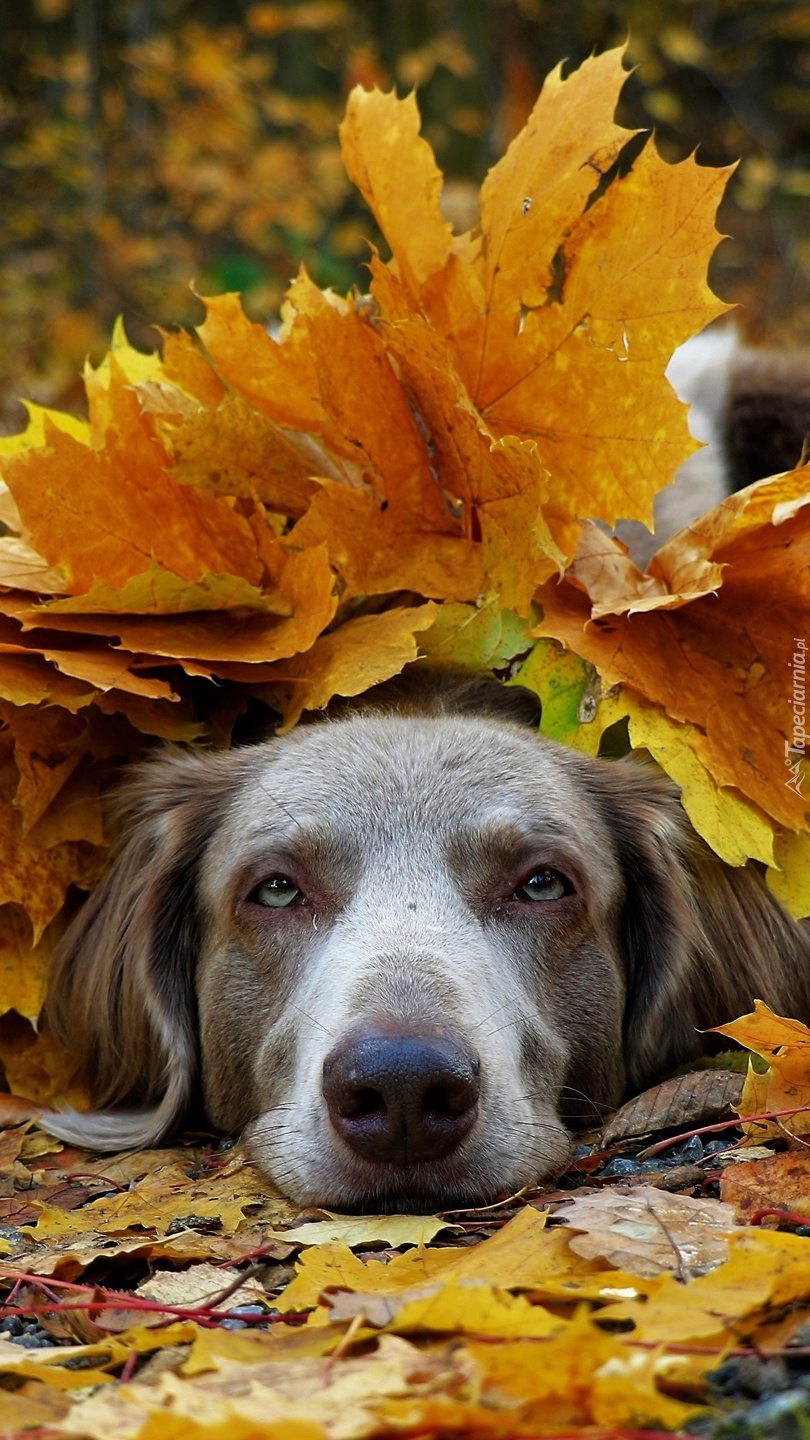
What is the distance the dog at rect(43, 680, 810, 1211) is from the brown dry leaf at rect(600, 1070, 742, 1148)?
118mm

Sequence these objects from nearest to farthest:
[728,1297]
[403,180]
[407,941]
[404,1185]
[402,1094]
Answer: [728,1297] < [402,1094] < [404,1185] < [407,941] < [403,180]

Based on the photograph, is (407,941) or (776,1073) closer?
(776,1073)

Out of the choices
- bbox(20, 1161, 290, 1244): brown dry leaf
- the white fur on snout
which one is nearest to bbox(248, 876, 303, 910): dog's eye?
the white fur on snout

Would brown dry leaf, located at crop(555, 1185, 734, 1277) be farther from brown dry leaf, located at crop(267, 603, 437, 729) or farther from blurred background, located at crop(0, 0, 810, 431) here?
blurred background, located at crop(0, 0, 810, 431)

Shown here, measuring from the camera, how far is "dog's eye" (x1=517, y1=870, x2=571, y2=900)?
3.56 meters

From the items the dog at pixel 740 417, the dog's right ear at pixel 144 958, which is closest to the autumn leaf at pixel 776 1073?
the dog's right ear at pixel 144 958

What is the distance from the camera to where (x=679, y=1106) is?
3342 millimetres

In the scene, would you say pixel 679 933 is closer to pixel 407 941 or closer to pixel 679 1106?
pixel 679 1106

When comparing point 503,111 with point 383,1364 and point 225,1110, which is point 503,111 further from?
point 383,1364

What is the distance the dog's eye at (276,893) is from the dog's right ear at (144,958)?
A: 0.30m

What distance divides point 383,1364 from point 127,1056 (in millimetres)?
2128

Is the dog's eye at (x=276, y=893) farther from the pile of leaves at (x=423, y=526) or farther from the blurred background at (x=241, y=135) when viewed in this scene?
the blurred background at (x=241, y=135)

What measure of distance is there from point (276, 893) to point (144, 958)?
0.46 meters

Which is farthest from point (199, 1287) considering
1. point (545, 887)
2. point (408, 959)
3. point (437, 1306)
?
point (545, 887)
